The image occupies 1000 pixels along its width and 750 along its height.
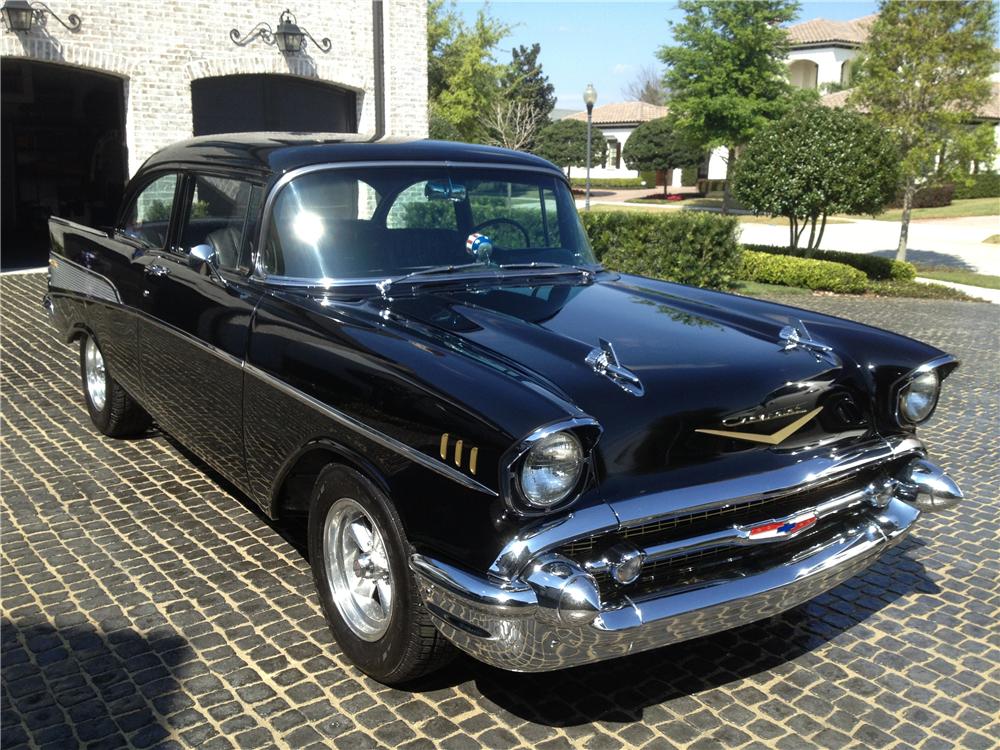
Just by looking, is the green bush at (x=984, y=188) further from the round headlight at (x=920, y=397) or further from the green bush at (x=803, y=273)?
the round headlight at (x=920, y=397)

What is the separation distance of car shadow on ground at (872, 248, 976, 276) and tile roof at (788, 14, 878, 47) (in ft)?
108

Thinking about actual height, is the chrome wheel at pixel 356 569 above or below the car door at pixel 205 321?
below

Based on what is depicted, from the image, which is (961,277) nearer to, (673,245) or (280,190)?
(673,245)

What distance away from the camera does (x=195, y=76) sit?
44.5ft

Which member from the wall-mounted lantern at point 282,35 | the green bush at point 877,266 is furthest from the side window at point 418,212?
the green bush at point 877,266

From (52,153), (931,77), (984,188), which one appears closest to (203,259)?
(52,153)

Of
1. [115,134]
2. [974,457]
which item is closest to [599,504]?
[974,457]

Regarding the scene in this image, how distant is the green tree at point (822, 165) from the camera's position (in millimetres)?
14938

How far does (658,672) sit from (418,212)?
2.23m

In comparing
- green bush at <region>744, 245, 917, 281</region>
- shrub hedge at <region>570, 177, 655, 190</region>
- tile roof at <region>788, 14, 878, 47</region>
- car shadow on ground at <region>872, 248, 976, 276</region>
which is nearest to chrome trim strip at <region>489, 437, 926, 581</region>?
green bush at <region>744, 245, 917, 281</region>

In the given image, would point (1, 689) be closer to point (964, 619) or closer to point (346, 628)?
point (346, 628)

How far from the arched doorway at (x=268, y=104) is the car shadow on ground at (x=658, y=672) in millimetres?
12067

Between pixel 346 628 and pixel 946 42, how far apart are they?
17.7 metres

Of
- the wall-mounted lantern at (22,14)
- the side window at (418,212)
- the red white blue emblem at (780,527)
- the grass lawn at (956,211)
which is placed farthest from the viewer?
the grass lawn at (956,211)
